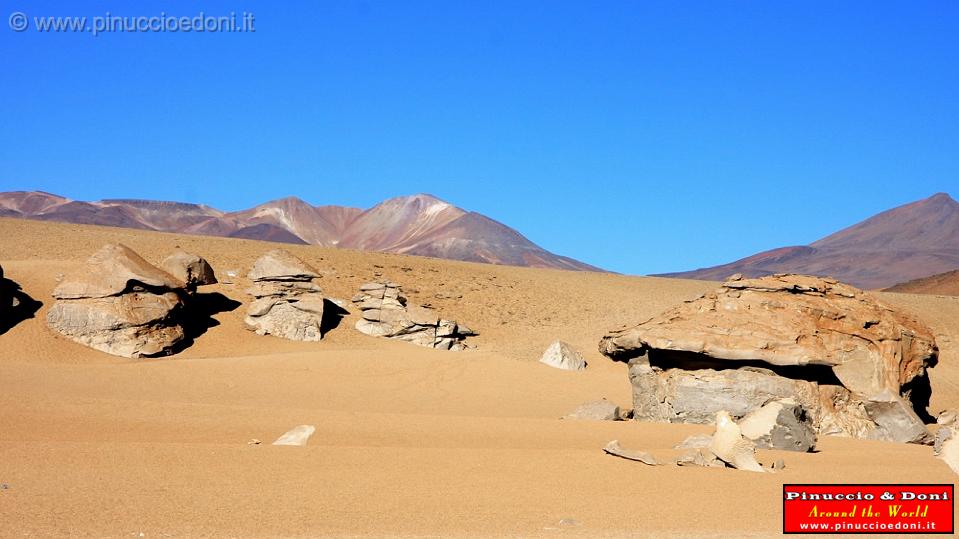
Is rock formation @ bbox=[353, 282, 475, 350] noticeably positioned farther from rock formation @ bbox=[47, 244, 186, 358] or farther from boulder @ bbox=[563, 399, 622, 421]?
boulder @ bbox=[563, 399, 622, 421]

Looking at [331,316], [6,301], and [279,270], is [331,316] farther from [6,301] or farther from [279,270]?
[6,301]

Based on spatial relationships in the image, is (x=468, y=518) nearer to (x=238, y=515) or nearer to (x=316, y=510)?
(x=316, y=510)

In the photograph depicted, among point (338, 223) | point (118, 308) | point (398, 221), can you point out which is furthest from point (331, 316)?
point (338, 223)

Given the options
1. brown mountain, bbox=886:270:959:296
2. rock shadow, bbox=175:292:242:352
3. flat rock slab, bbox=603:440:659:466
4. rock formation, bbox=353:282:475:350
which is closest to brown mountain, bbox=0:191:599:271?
brown mountain, bbox=886:270:959:296

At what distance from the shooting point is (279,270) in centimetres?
2086

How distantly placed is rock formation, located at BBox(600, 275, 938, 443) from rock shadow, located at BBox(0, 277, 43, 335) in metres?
13.1

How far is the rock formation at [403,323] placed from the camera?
21.6 m

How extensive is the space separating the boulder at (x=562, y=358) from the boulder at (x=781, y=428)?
9665 millimetres

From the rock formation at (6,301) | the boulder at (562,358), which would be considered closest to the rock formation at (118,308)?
the rock formation at (6,301)

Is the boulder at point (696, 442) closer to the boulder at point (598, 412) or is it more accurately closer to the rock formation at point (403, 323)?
the boulder at point (598, 412)

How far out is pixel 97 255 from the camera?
18.0m

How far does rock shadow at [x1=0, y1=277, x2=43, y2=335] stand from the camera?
17.3m

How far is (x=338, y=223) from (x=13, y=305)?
16833 cm

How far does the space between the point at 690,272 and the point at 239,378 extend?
14248 cm
